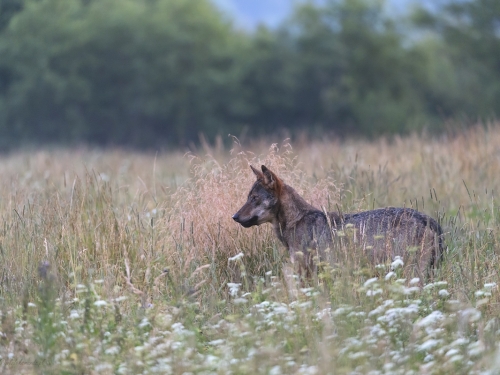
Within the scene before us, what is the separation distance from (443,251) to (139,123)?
34160 mm

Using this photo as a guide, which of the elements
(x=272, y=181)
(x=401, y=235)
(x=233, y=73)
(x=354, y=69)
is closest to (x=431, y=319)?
(x=401, y=235)

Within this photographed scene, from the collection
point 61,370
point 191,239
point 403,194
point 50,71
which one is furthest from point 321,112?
point 61,370

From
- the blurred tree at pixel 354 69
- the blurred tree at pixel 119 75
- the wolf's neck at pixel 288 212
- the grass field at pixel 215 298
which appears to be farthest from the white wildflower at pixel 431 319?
the blurred tree at pixel 354 69

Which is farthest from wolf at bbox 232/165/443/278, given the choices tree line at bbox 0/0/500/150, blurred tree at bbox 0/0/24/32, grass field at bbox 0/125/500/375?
tree line at bbox 0/0/500/150

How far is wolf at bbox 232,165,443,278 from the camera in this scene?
6586 mm

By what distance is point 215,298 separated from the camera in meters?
6.48

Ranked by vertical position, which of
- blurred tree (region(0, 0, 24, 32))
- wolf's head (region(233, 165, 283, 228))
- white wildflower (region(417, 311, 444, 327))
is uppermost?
blurred tree (region(0, 0, 24, 32))

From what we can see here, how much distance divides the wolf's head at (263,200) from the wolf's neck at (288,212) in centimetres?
6

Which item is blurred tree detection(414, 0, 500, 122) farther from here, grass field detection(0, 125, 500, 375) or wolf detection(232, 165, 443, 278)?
wolf detection(232, 165, 443, 278)

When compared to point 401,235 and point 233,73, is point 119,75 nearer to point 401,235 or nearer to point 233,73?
point 233,73

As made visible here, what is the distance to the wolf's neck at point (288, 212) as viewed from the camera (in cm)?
738

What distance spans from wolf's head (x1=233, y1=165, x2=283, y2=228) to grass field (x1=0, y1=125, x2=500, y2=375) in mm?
303

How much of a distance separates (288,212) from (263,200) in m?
0.29

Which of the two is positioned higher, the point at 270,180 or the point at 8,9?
the point at 8,9
